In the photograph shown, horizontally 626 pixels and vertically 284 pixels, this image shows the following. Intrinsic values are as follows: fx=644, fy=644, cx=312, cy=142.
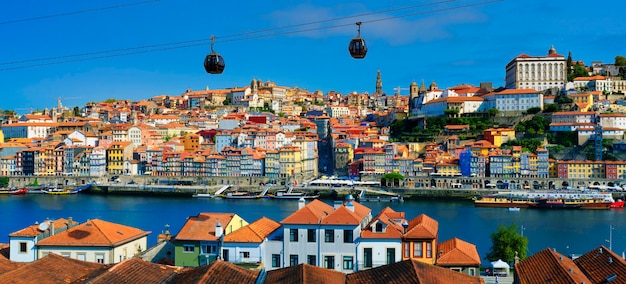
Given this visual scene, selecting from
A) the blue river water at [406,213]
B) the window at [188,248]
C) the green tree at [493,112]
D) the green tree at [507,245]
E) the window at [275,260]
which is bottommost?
the blue river water at [406,213]

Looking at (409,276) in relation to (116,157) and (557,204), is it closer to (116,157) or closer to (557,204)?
(557,204)

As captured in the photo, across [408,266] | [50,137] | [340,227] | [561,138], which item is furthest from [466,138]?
[408,266]

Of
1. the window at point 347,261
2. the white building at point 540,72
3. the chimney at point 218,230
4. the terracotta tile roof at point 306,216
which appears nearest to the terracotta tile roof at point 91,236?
the chimney at point 218,230

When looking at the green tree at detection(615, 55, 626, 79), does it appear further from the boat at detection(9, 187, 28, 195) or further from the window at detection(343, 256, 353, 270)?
the window at detection(343, 256, 353, 270)

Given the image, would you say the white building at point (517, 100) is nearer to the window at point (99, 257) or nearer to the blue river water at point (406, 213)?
the blue river water at point (406, 213)

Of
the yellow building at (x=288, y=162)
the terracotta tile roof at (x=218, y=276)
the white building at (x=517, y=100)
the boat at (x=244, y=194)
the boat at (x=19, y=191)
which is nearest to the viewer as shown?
the terracotta tile roof at (x=218, y=276)

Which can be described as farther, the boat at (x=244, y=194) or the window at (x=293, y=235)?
the boat at (x=244, y=194)

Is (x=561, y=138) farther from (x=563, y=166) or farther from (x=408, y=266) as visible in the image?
(x=408, y=266)

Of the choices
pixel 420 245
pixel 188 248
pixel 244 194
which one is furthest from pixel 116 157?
pixel 420 245
